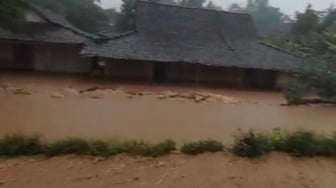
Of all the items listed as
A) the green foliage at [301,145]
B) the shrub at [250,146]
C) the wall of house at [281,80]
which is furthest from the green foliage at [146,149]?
the wall of house at [281,80]

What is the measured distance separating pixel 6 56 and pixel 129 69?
5.65 m

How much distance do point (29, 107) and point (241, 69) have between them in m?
11.2

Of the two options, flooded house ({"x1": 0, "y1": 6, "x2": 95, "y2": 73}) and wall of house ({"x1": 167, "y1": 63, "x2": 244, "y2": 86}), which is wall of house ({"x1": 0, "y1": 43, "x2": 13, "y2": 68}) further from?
wall of house ({"x1": 167, "y1": 63, "x2": 244, "y2": 86})

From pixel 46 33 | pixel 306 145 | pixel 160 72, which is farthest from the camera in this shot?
pixel 160 72

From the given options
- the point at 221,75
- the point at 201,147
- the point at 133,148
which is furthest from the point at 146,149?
the point at 221,75

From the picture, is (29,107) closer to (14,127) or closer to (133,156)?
(14,127)

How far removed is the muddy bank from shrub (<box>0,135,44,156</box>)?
0.55 feet

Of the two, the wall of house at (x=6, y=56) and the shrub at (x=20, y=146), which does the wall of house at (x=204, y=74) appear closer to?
the wall of house at (x=6, y=56)

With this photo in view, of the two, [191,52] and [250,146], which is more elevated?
[191,52]

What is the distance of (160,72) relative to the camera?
20.1 m

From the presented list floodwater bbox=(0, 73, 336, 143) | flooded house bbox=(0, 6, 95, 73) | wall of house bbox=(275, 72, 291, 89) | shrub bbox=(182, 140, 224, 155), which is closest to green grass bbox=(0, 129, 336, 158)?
shrub bbox=(182, 140, 224, 155)

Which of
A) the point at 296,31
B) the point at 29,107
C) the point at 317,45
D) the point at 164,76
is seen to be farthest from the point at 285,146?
the point at 296,31

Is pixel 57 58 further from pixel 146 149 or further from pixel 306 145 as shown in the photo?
pixel 306 145

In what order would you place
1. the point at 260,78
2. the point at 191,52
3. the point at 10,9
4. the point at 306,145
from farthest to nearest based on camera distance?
the point at 260,78
the point at 191,52
the point at 10,9
the point at 306,145
